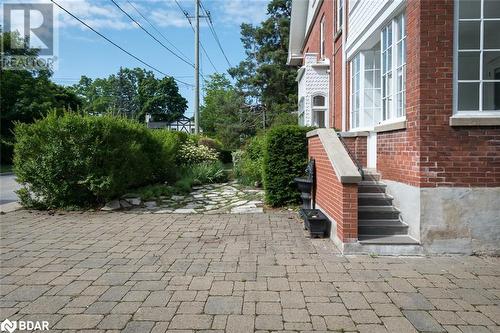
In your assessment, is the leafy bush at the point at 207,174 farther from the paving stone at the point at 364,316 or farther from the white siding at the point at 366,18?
the paving stone at the point at 364,316

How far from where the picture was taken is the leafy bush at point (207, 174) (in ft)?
49.5

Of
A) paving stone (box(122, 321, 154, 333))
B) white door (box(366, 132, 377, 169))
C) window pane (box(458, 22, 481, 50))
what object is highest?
window pane (box(458, 22, 481, 50))

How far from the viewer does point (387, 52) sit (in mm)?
7719

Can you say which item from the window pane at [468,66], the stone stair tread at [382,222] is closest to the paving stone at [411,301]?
the stone stair tread at [382,222]

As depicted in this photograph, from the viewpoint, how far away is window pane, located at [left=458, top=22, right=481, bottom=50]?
592 cm

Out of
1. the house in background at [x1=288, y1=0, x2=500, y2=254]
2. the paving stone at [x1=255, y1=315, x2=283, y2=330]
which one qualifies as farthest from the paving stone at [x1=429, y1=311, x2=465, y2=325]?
the house in background at [x1=288, y1=0, x2=500, y2=254]

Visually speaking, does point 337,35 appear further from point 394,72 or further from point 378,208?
point 378,208

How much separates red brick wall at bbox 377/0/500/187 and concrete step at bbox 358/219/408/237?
0.88 meters

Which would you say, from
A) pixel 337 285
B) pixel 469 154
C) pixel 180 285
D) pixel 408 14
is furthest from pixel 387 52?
pixel 180 285

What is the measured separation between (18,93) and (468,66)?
117 ft

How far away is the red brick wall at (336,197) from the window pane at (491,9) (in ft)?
10.2

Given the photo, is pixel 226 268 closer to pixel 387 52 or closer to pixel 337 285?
pixel 337 285

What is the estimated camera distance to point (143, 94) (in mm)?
85750

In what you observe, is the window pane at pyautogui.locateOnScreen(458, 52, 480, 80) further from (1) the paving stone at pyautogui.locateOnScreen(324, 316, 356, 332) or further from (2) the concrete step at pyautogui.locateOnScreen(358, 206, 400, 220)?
(1) the paving stone at pyautogui.locateOnScreen(324, 316, 356, 332)
